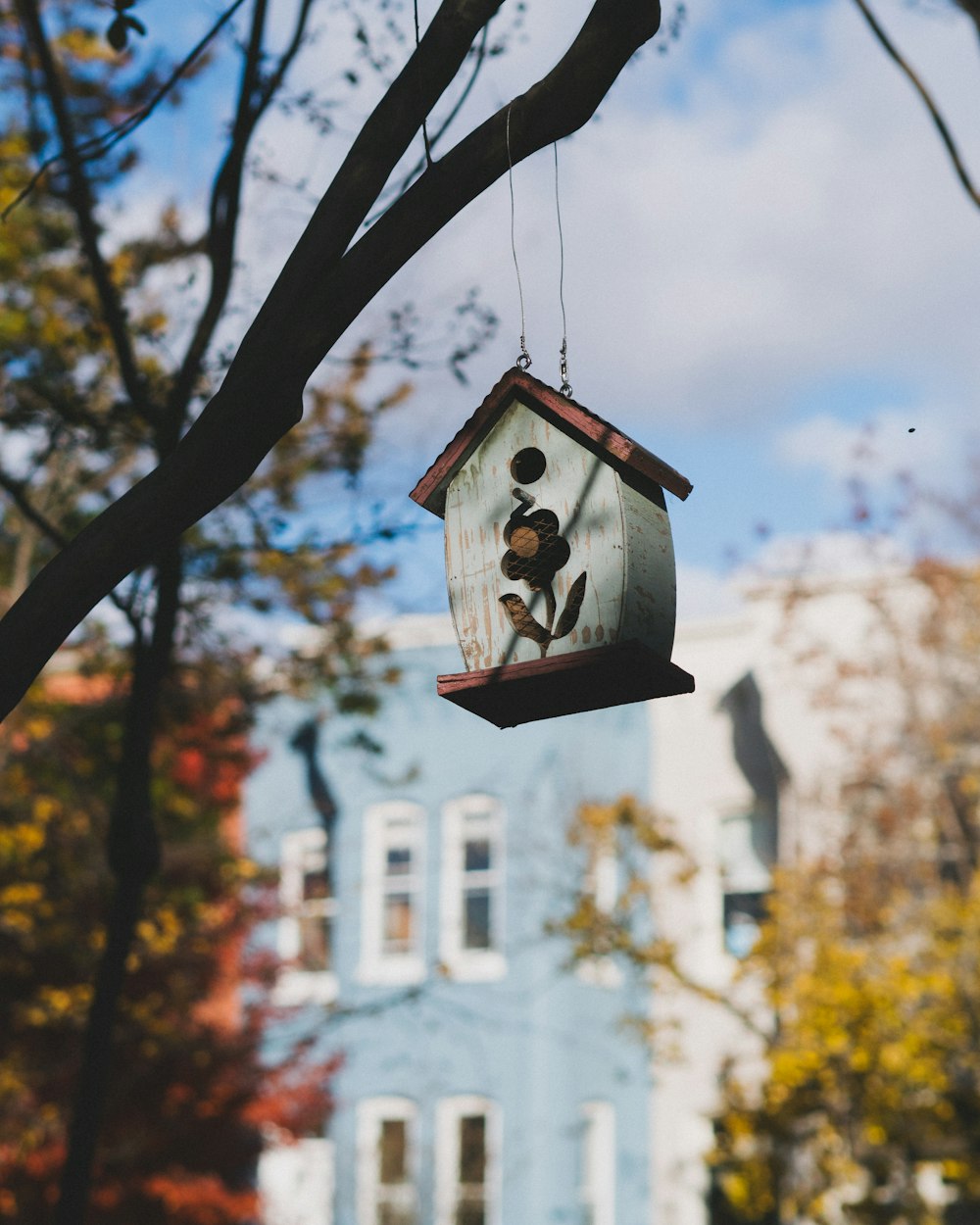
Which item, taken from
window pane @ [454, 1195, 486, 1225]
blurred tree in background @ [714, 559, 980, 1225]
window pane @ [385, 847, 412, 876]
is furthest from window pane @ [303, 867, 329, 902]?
blurred tree in background @ [714, 559, 980, 1225]

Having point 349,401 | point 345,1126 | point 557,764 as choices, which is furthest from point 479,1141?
point 349,401

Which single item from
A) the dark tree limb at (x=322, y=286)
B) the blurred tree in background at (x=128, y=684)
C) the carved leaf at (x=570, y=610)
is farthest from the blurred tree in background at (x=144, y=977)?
the dark tree limb at (x=322, y=286)

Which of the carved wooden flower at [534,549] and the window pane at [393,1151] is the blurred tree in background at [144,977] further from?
the carved wooden flower at [534,549]

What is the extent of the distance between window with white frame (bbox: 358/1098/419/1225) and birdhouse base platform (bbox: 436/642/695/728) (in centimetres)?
1639

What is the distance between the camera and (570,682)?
157 inches

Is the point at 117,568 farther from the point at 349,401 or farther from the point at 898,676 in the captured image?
the point at 898,676

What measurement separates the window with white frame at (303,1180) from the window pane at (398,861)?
3324mm

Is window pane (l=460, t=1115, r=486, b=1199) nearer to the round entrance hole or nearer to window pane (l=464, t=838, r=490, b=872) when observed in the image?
window pane (l=464, t=838, r=490, b=872)

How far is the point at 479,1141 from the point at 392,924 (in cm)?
287

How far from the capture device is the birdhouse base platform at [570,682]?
3908mm

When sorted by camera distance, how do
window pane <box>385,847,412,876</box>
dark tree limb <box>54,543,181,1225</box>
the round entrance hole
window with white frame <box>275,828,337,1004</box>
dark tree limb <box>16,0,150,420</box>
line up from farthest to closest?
window pane <box>385,847,412,876</box> < window with white frame <box>275,828,337,1004</box> < dark tree limb <box>16,0,150,420</box> < dark tree limb <box>54,543,181,1225</box> < the round entrance hole

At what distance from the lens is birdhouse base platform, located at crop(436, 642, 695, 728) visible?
3.91 metres

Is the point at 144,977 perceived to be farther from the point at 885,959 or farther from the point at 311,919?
the point at 885,959

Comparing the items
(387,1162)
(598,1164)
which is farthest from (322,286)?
(598,1164)
